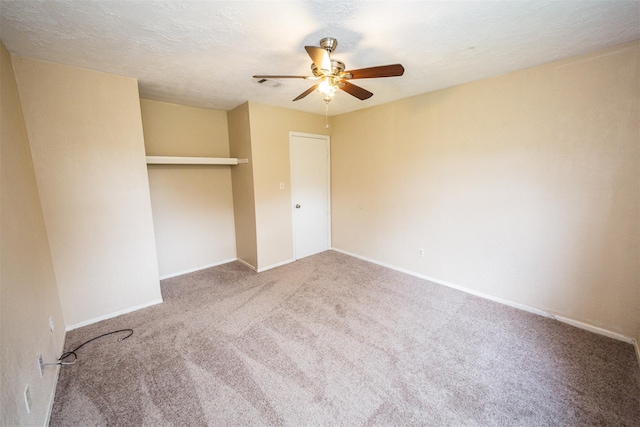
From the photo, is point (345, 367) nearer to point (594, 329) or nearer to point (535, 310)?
point (535, 310)

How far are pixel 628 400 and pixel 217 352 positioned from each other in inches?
112

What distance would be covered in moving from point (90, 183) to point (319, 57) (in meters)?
2.42

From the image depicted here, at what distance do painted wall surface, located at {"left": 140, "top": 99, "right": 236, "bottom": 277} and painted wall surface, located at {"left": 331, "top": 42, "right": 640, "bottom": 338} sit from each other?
2.49 m

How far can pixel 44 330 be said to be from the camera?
1769mm

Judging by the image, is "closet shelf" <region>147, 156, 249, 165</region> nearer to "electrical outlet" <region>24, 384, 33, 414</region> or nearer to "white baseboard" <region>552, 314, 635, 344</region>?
"electrical outlet" <region>24, 384, 33, 414</region>

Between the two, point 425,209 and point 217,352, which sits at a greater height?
point 425,209

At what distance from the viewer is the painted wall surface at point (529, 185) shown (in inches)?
80.4

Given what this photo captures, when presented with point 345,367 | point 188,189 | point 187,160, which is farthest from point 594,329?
point 188,189

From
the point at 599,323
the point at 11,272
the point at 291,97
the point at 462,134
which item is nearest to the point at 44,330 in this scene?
the point at 11,272

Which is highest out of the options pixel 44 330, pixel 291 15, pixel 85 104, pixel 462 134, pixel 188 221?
pixel 291 15

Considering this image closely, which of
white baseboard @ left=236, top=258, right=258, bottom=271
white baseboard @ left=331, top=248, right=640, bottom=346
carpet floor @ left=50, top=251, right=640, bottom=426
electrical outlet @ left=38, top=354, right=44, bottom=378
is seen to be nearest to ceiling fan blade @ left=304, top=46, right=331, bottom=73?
carpet floor @ left=50, top=251, right=640, bottom=426

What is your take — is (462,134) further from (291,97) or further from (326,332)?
(326,332)

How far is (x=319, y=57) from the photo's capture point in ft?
5.14

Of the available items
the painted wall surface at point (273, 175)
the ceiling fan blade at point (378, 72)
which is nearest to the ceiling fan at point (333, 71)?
the ceiling fan blade at point (378, 72)
